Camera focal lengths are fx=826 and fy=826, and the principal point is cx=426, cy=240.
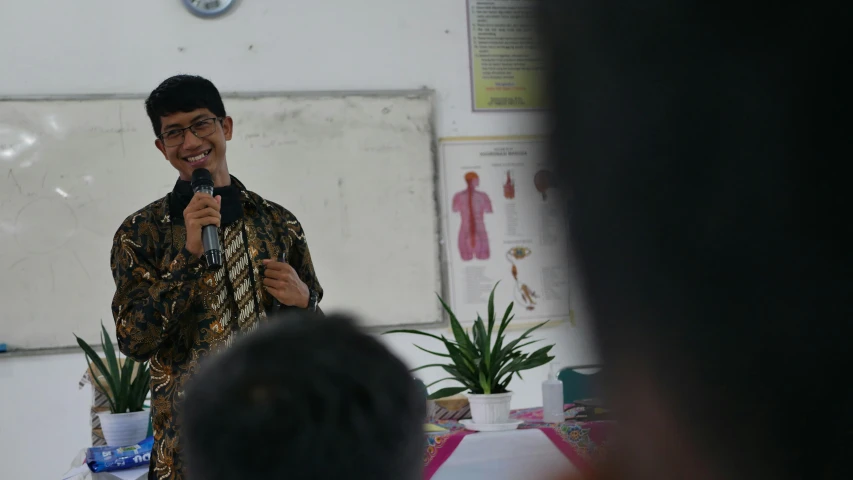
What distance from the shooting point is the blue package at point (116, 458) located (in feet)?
8.19

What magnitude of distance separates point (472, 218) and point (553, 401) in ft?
6.19

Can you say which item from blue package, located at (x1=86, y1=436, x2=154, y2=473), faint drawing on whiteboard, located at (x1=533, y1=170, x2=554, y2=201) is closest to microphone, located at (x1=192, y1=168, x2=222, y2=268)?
blue package, located at (x1=86, y1=436, x2=154, y2=473)

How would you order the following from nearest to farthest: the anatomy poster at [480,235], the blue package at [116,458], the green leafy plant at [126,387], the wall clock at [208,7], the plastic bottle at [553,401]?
the blue package at [116,458] < the plastic bottle at [553,401] < the green leafy plant at [126,387] < the wall clock at [208,7] < the anatomy poster at [480,235]

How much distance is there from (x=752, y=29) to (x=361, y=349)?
0.66 feet

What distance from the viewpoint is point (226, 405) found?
0.33 m

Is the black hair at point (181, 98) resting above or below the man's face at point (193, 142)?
above

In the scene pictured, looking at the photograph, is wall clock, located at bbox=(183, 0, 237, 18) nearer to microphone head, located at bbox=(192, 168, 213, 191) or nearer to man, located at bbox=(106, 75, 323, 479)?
man, located at bbox=(106, 75, 323, 479)

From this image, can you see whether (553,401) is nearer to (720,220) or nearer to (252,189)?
(252,189)

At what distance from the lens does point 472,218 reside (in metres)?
4.42

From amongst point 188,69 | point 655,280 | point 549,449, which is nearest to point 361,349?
point 655,280

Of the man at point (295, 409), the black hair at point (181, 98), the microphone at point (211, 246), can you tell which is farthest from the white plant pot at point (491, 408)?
the man at point (295, 409)

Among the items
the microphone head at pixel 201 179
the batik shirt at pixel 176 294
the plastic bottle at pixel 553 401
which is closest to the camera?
the batik shirt at pixel 176 294

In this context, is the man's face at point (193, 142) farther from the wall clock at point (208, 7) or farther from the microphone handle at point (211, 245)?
the wall clock at point (208, 7)

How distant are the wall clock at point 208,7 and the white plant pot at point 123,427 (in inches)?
89.7
